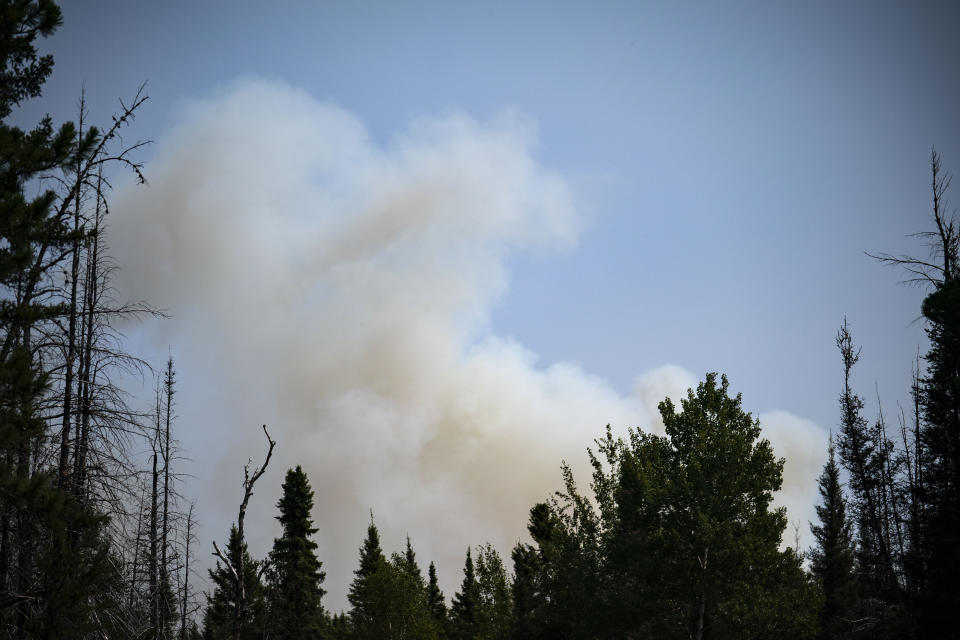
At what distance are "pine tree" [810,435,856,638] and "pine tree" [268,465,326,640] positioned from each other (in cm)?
3087

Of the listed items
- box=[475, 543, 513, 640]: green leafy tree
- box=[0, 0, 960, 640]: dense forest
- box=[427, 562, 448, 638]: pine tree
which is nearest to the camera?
box=[0, 0, 960, 640]: dense forest

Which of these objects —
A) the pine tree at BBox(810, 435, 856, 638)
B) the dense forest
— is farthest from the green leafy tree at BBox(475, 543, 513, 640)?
the pine tree at BBox(810, 435, 856, 638)

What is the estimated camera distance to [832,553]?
43812 millimetres

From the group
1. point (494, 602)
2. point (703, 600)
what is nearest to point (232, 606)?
point (494, 602)

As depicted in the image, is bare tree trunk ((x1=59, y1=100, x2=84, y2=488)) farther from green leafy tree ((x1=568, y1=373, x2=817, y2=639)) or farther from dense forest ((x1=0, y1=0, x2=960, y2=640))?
green leafy tree ((x1=568, y1=373, x2=817, y2=639))

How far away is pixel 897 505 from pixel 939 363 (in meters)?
8.21

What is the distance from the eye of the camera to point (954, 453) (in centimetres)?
3116

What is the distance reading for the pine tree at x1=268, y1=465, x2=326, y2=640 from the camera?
155 ft

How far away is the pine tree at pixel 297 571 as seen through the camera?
1854 inches

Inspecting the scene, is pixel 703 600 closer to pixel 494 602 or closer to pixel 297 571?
pixel 494 602

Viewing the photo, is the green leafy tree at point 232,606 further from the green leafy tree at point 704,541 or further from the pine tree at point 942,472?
the pine tree at point 942,472

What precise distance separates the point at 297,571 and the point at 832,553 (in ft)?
109

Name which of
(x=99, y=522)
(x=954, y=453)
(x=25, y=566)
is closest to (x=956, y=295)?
(x=954, y=453)

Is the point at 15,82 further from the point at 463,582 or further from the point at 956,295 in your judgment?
the point at 463,582
